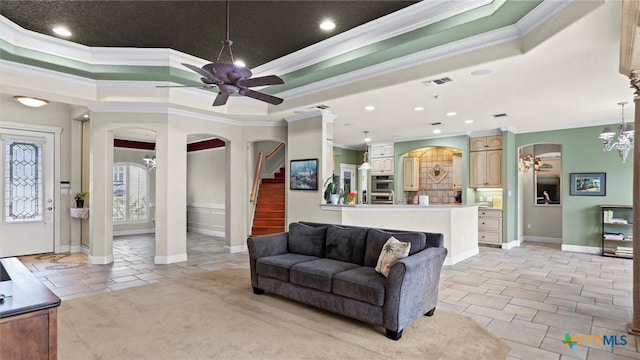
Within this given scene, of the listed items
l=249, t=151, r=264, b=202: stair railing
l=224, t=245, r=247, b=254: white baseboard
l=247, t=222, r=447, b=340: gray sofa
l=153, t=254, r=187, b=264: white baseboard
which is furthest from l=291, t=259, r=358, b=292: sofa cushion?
l=249, t=151, r=264, b=202: stair railing

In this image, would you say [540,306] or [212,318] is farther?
[540,306]

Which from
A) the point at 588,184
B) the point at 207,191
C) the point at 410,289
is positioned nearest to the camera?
the point at 410,289

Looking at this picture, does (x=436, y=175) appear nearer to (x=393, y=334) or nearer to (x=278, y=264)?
(x=278, y=264)

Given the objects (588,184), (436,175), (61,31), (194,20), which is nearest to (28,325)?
(194,20)

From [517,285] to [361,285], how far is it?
2.89 m

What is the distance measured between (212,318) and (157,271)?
2.54m

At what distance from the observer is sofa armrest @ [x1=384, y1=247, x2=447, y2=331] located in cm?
303

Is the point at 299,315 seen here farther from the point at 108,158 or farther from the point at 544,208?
the point at 544,208

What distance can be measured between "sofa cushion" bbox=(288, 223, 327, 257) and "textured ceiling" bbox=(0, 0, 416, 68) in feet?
8.36

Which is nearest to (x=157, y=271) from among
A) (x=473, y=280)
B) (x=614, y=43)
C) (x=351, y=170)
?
(x=473, y=280)

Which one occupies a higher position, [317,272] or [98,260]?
[317,272]

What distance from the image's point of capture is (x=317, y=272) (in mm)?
3643

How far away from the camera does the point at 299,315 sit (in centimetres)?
360

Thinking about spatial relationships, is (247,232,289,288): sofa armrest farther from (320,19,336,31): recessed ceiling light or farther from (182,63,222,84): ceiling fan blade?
(320,19,336,31): recessed ceiling light
